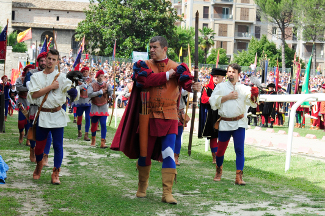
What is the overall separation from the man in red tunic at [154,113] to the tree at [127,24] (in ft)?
144

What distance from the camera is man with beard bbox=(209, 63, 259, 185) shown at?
746cm

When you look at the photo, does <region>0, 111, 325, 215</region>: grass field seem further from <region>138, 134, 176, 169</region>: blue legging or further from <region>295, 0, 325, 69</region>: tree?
<region>295, 0, 325, 69</region>: tree

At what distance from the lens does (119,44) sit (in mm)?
51281

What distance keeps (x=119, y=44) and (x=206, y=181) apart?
44.7 meters

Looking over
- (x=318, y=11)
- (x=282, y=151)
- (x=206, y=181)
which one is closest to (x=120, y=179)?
(x=206, y=181)

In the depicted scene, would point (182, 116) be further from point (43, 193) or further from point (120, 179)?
point (43, 193)

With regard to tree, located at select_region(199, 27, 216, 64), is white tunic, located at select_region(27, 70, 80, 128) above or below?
below

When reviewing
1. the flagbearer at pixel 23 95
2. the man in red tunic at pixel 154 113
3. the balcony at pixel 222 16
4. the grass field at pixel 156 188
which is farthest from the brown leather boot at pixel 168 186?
the balcony at pixel 222 16

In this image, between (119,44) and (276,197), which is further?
(119,44)

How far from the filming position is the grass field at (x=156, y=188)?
541cm

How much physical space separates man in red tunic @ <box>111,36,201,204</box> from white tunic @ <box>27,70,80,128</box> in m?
1.09

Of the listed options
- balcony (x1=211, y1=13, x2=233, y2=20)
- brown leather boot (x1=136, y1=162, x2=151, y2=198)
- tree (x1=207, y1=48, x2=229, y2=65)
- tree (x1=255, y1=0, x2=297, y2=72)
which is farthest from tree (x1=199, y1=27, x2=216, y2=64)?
brown leather boot (x1=136, y1=162, x2=151, y2=198)

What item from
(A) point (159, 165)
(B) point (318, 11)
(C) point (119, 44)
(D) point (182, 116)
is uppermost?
(B) point (318, 11)

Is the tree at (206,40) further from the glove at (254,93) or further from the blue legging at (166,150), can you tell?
the blue legging at (166,150)
